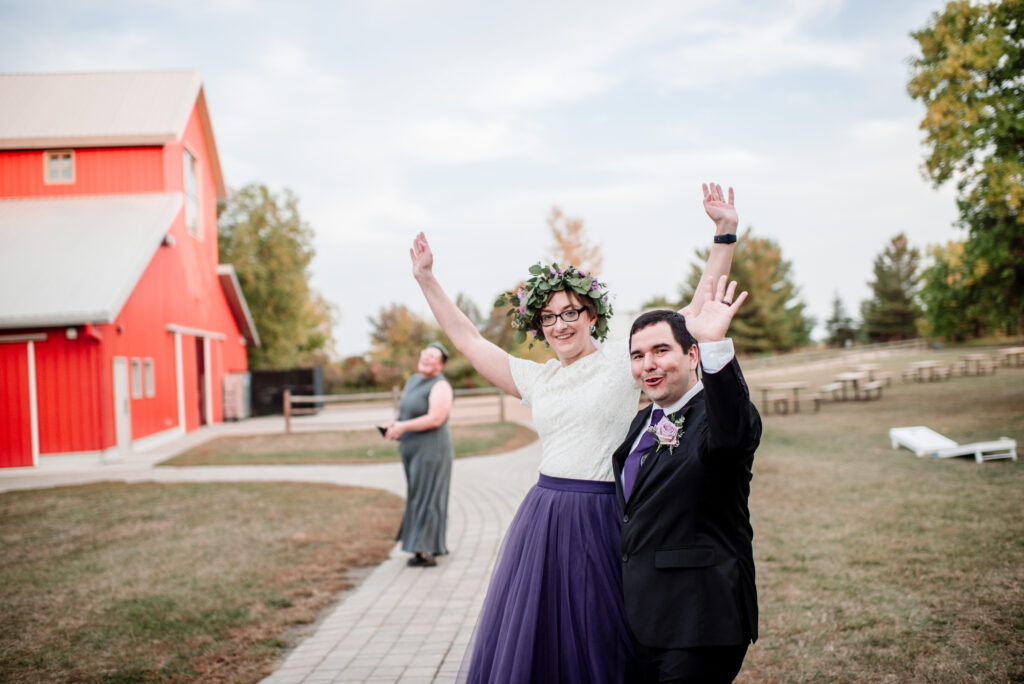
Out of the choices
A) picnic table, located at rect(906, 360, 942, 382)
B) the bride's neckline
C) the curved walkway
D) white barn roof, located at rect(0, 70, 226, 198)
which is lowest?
the curved walkway

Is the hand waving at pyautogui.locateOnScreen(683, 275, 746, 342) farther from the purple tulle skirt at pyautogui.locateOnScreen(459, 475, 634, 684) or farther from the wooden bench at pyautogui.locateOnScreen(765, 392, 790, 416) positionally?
the wooden bench at pyautogui.locateOnScreen(765, 392, 790, 416)

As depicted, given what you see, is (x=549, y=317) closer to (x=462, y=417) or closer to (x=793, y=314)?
(x=462, y=417)

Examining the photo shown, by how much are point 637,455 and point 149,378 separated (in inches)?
692

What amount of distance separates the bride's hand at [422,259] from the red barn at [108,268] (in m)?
13.0

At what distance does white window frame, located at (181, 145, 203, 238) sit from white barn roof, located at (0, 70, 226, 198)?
3.90 ft

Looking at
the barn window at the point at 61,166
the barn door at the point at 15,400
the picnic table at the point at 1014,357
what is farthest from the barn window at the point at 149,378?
the picnic table at the point at 1014,357

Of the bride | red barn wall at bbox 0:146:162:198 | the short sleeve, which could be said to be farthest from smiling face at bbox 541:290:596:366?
red barn wall at bbox 0:146:162:198

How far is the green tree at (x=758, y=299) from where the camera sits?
176 feet

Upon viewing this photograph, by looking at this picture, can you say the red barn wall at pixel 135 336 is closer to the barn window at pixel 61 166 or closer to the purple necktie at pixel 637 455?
the barn window at pixel 61 166

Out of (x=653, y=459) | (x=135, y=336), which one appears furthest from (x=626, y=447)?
(x=135, y=336)

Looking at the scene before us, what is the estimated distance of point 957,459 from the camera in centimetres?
1109

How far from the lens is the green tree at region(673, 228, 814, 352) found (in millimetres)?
53656

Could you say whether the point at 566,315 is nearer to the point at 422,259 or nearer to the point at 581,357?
the point at 581,357

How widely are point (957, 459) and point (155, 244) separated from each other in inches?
650
